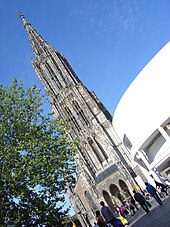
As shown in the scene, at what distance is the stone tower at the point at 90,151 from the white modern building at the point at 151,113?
39.6 feet

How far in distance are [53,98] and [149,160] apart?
28.0m

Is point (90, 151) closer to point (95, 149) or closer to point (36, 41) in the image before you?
point (95, 149)

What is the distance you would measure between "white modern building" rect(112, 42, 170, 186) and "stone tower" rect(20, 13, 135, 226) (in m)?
12.1

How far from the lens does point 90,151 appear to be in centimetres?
4431

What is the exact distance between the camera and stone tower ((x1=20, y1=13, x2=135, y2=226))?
4069 centimetres

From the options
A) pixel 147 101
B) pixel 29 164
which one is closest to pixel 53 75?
pixel 147 101

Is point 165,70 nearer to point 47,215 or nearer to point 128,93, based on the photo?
point 128,93

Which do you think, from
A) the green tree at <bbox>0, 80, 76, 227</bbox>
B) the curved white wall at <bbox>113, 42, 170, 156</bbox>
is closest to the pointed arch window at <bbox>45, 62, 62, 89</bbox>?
the curved white wall at <bbox>113, 42, 170, 156</bbox>

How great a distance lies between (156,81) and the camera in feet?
76.8

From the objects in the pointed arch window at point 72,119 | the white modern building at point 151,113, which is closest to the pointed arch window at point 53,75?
the pointed arch window at point 72,119

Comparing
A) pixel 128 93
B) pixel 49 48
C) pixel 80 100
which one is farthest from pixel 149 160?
pixel 49 48

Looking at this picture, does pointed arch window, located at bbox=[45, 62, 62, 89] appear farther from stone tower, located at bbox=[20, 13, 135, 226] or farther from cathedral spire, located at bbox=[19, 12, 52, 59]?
cathedral spire, located at bbox=[19, 12, 52, 59]

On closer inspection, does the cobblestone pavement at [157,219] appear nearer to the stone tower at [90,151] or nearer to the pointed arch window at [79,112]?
the stone tower at [90,151]

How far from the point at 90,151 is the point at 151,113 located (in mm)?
21376
